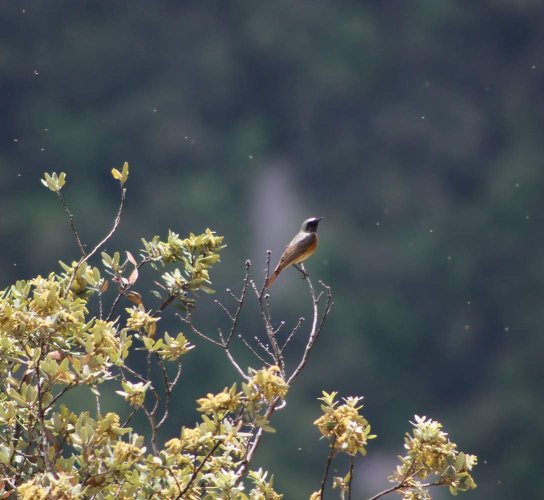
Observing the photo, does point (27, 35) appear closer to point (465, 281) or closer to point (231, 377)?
point (231, 377)

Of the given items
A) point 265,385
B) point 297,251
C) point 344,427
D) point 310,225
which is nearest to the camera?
point 265,385

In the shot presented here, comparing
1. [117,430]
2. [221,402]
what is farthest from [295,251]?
[221,402]

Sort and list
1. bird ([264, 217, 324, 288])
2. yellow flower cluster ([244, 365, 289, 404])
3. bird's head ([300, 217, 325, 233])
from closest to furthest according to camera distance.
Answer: yellow flower cluster ([244, 365, 289, 404])
bird ([264, 217, 324, 288])
bird's head ([300, 217, 325, 233])

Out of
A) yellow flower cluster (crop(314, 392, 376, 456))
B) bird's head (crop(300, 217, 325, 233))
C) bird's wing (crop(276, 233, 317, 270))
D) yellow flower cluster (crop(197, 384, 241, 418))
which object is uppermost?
bird's head (crop(300, 217, 325, 233))

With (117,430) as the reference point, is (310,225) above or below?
above

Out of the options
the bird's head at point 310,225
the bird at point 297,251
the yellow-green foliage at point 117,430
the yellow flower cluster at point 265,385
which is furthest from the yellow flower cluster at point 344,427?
the bird's head at point 310,225

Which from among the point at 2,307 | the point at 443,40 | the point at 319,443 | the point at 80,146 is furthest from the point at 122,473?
the point at 443,40

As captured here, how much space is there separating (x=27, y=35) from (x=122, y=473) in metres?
6.31

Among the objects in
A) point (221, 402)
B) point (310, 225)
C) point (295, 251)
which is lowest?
point (221, 402)

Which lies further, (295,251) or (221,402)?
(295,251)

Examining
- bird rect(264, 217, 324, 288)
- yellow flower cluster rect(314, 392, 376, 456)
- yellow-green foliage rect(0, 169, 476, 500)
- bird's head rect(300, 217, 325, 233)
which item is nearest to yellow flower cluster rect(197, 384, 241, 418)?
yellow-green foliage rect(0, 169, 476, 500)

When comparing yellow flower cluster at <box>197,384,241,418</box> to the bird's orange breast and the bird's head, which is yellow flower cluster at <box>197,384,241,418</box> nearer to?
the bird's orange breast

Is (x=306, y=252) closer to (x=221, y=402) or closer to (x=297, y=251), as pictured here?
(x=297, y=251)

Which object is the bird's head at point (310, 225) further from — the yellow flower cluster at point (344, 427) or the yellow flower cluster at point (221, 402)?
the yellow flower cluster at point (221, 402)
